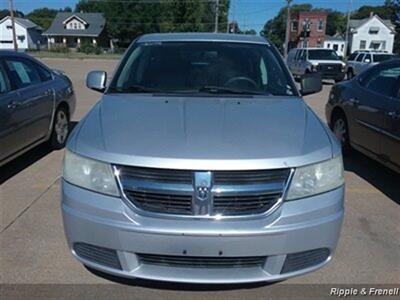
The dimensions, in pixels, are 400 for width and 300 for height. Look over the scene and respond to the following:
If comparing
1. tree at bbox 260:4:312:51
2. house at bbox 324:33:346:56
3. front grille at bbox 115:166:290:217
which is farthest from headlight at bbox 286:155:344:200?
tree at bbox 260:4:312:51

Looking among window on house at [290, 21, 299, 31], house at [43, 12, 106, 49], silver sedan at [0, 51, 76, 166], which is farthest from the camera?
house at [43, 12, 106, 49]

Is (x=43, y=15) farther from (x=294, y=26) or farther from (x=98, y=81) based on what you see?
(x=98, y=81)

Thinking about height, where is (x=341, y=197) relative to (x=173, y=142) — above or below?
below

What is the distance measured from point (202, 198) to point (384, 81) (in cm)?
419

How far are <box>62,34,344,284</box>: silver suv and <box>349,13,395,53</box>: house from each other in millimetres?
76521

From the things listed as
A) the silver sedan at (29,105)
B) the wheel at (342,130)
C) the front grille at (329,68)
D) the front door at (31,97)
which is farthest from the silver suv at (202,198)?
the front grille at (329,68)

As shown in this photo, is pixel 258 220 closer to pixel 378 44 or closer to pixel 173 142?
pixel 173 142

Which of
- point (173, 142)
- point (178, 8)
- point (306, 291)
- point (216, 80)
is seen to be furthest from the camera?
point (178, 8)

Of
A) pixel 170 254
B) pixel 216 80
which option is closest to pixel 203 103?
pixel 216 80

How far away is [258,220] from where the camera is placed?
8.48 ft

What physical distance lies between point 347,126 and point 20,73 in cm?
464

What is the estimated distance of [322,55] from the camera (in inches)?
960

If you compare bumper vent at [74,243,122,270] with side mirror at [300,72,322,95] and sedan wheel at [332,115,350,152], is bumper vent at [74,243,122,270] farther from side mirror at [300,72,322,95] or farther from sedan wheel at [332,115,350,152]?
sedan wheel at [332,115,350,152]

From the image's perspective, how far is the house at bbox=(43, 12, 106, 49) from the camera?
290 ft
